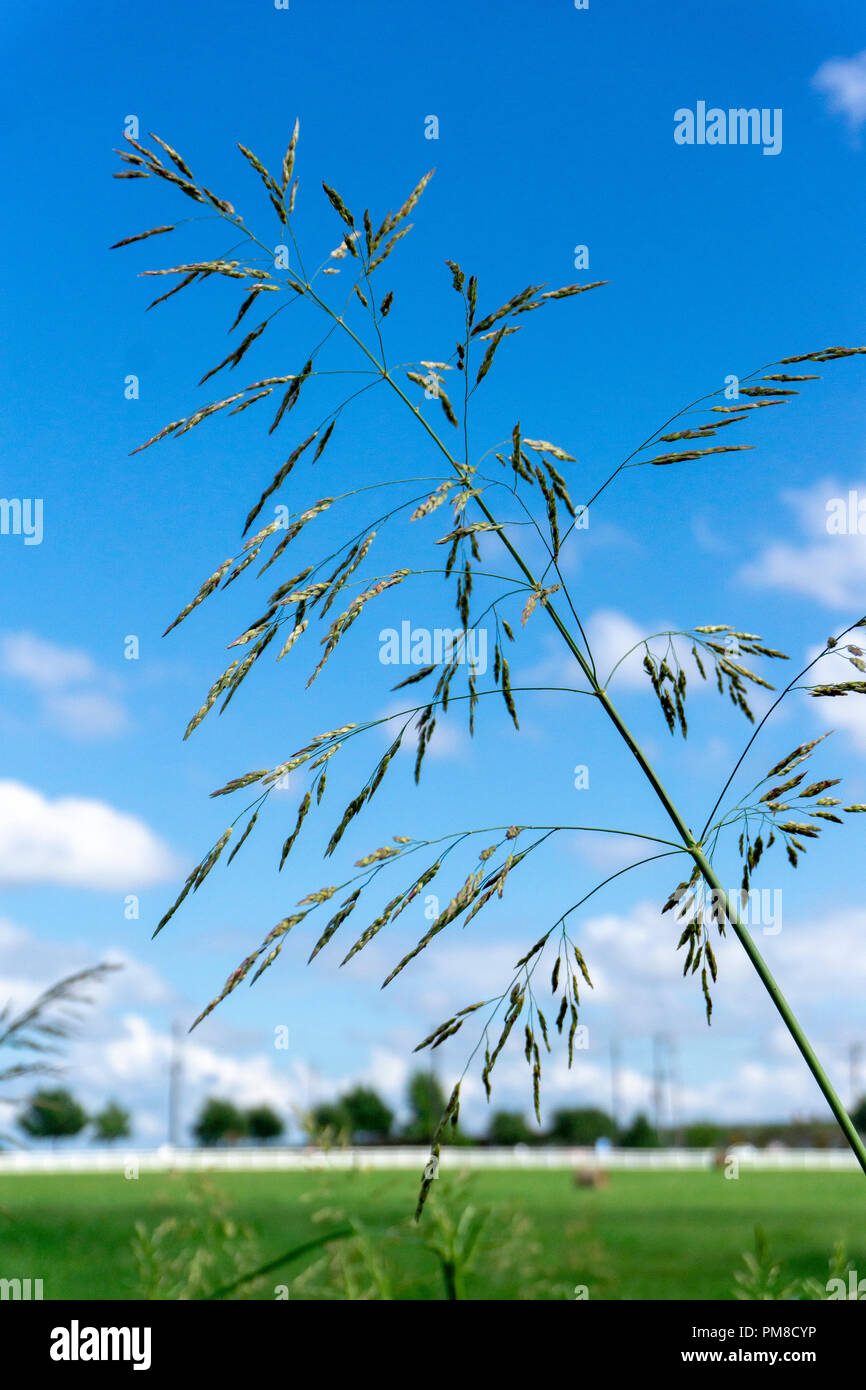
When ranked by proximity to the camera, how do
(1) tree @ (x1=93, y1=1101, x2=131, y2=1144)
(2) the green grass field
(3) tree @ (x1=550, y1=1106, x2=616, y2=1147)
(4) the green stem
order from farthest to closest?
(3) tree @ (x1=550, y1=1106, x2=616, y2=1147) → (1) tree @ (x1=93, y1=1101, x2=131, y2=1144) → (2) the green grass field → (4) the green stem

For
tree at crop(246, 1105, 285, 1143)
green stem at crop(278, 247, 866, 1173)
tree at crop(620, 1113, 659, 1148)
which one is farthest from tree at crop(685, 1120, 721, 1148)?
green stem at crop(278, 247, 866, 1173)

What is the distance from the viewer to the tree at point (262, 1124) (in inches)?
2525

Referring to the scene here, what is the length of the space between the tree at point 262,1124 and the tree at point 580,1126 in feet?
58.3

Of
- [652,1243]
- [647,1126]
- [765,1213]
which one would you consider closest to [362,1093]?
[647,1126]

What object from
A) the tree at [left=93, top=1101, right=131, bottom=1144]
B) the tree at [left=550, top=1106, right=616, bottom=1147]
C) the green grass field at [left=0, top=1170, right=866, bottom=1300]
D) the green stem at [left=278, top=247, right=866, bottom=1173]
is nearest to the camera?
the green stem at [left=278, top=247, right=866, bottom=1173]

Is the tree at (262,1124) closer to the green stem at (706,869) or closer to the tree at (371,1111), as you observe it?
the tree at (371,1111)

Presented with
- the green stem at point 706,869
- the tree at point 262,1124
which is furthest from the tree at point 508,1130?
the green stem at point 706,869

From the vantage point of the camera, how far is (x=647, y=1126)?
5928 cm

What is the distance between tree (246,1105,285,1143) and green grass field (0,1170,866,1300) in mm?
33610

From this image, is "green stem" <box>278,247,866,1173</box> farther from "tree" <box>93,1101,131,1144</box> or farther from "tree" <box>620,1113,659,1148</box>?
"tree" <box>620,1113,659,1148</box>

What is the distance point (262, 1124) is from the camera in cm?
6512

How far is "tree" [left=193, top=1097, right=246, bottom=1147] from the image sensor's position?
193 ft

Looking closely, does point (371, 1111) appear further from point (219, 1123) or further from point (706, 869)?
point (706, 869)
